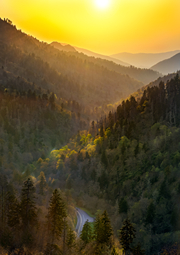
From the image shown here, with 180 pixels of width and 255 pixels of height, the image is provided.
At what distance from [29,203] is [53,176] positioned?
77.4 m

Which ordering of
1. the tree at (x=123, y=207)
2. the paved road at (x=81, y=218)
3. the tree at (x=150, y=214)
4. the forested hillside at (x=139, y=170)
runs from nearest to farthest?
the forested hillside at (x=139, y=170) → the tree at (x=150, y=214) → the tree at (x=123, y=207) → the paved road at (x=81, y=218)

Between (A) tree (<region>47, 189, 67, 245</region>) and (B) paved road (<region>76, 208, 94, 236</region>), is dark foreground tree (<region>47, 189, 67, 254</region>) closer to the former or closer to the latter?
(A) tree (<region>47, 189, 67, 245</region>)

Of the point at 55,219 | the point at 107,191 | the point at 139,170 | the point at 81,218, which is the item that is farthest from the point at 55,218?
the point at 107,191

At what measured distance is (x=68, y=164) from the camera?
129 meters

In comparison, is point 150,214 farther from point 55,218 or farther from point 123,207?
point 55,218

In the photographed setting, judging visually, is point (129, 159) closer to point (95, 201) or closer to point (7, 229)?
point (95, 201)

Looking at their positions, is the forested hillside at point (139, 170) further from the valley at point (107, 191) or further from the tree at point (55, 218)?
the tree at point (55, 218)

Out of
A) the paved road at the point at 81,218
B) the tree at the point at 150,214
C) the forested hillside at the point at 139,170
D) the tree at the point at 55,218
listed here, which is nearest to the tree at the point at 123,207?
the forested hillside at the point at 139,170

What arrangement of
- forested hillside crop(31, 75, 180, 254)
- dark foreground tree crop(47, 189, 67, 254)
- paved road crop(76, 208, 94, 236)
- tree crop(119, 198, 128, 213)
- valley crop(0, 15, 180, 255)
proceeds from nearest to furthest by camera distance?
dark foreground tree crop(47, 189, 67, 254), valley crop(0, 15, 180, 255), forested hillside crop(31, 75, 180, 254), tree crop(119, 198, 128, 213), paved road crop(76, 208, 94, 236)

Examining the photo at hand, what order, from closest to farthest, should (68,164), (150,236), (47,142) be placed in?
(150,236), (68,164), (47,142)

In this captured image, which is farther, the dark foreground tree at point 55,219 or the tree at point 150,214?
the tree at point 150,214

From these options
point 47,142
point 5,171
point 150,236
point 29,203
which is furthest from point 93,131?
point 29,203

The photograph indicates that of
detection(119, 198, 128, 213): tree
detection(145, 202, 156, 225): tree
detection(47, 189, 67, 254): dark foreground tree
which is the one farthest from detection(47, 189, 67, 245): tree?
detection(119, 198, 128, 213): tree


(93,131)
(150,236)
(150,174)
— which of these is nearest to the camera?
(150,236)
